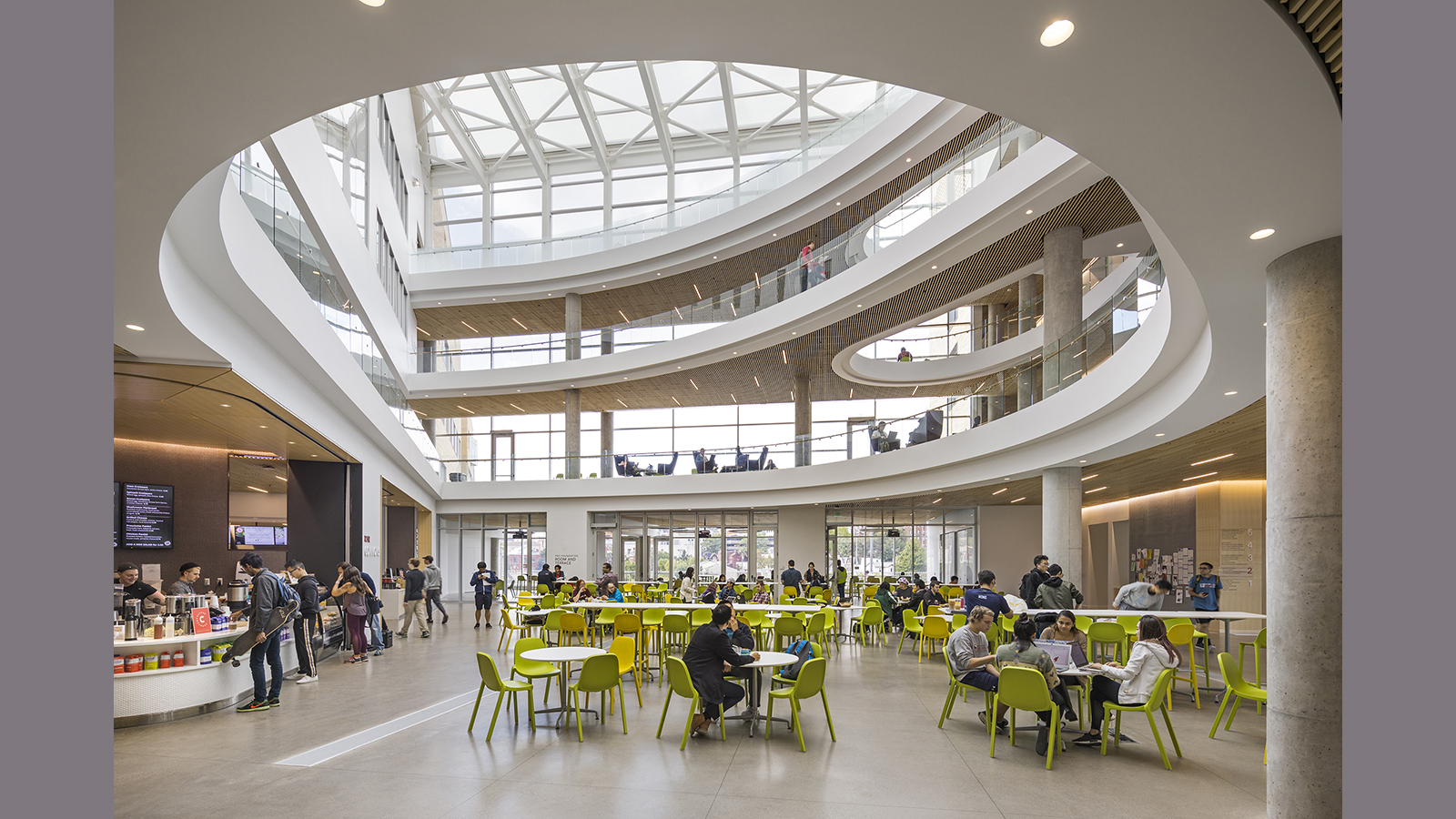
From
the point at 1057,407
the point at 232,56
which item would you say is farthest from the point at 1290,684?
the point at 1057,407

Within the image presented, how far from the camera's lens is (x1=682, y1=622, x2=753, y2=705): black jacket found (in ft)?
23.1

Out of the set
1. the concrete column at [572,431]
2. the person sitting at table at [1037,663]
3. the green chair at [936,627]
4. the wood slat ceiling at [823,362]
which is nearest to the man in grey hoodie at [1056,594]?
the green chair at [936,627]

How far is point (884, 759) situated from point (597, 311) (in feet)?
76.2

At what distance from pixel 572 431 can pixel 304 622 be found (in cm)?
1488

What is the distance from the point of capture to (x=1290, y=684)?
470 cm

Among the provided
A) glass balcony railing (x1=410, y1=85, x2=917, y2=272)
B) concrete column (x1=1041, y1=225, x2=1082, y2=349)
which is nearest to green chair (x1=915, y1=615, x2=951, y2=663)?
concrete column (x1=1041, y1=225, x2=1082, y2=349)

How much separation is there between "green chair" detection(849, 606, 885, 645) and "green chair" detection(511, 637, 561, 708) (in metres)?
7.35

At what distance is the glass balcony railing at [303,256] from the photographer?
8.98m

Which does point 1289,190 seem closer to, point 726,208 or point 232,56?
point 232,56

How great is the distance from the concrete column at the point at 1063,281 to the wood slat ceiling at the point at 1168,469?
247cm

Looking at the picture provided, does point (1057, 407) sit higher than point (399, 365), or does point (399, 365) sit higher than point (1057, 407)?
point (399, 365)

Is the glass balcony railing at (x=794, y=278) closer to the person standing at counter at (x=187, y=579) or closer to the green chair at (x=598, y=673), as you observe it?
the green chair at (x=598, y=673)

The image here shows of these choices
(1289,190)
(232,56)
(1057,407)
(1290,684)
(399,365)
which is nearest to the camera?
(232,56)

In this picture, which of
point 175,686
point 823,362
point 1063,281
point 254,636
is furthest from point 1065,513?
point 175,686
